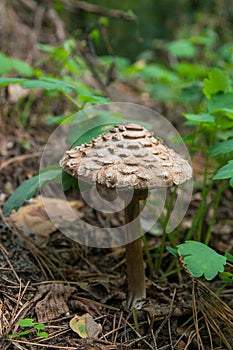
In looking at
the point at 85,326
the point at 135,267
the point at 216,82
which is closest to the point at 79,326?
the point at 85,326

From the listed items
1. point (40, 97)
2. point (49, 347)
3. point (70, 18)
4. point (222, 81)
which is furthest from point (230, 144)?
point (70, 18)

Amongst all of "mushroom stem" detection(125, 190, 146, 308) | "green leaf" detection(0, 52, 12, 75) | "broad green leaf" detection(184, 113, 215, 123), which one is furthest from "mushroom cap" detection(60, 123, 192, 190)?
"green leaf" detection(0, 52, 12, 75)

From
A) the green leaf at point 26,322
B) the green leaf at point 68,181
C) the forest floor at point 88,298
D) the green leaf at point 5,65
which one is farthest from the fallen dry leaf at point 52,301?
the green leaf at point 5,65

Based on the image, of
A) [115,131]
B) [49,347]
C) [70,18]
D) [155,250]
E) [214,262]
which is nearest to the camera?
[214,262]

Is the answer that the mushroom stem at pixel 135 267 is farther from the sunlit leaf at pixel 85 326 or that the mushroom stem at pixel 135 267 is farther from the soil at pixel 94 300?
the sunlit leaf at pixel 85 326

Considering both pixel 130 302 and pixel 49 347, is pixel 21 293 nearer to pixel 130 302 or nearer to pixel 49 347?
pixel 49 347

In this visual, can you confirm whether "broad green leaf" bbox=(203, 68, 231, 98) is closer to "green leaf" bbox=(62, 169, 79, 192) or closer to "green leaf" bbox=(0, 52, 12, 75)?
"green leaf" bbox=(62, 169, 79, 192)
